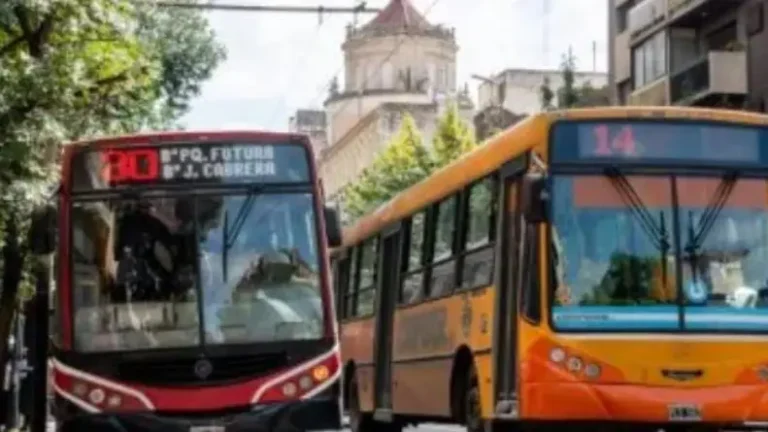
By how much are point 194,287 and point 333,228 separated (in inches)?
52.8

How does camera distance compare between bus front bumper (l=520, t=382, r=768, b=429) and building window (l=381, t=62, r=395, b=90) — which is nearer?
bus front bumper (l=520, t=382, r=768, b=429)

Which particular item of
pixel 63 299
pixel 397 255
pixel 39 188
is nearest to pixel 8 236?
pixel 39 188

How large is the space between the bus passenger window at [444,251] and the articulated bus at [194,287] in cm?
224

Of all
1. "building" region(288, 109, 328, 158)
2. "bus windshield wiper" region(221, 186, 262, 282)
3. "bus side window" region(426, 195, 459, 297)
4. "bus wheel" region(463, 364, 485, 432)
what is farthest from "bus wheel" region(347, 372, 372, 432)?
"building" region(288, 109, 328, 158)

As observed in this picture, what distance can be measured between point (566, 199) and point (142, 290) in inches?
146

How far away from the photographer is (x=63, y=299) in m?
15.1

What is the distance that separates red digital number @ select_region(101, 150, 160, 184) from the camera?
15.5 metres

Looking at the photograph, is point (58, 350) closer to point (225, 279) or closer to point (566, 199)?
point (225, 279)

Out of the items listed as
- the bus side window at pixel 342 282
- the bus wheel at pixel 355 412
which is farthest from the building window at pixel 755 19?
the bus wheel at pixel 355 412

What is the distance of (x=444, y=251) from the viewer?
58.4ft

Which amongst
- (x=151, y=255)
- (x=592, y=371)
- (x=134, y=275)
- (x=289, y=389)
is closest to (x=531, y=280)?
(x=592, y=371)

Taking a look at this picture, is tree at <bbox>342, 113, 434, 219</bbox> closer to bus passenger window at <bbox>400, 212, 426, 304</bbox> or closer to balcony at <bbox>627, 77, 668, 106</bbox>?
balcony at <bbox>627, 77, 668, 106</bbox>

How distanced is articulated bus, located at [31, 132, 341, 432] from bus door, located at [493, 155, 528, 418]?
4.67 ft

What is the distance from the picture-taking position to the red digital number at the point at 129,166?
15523 mm
